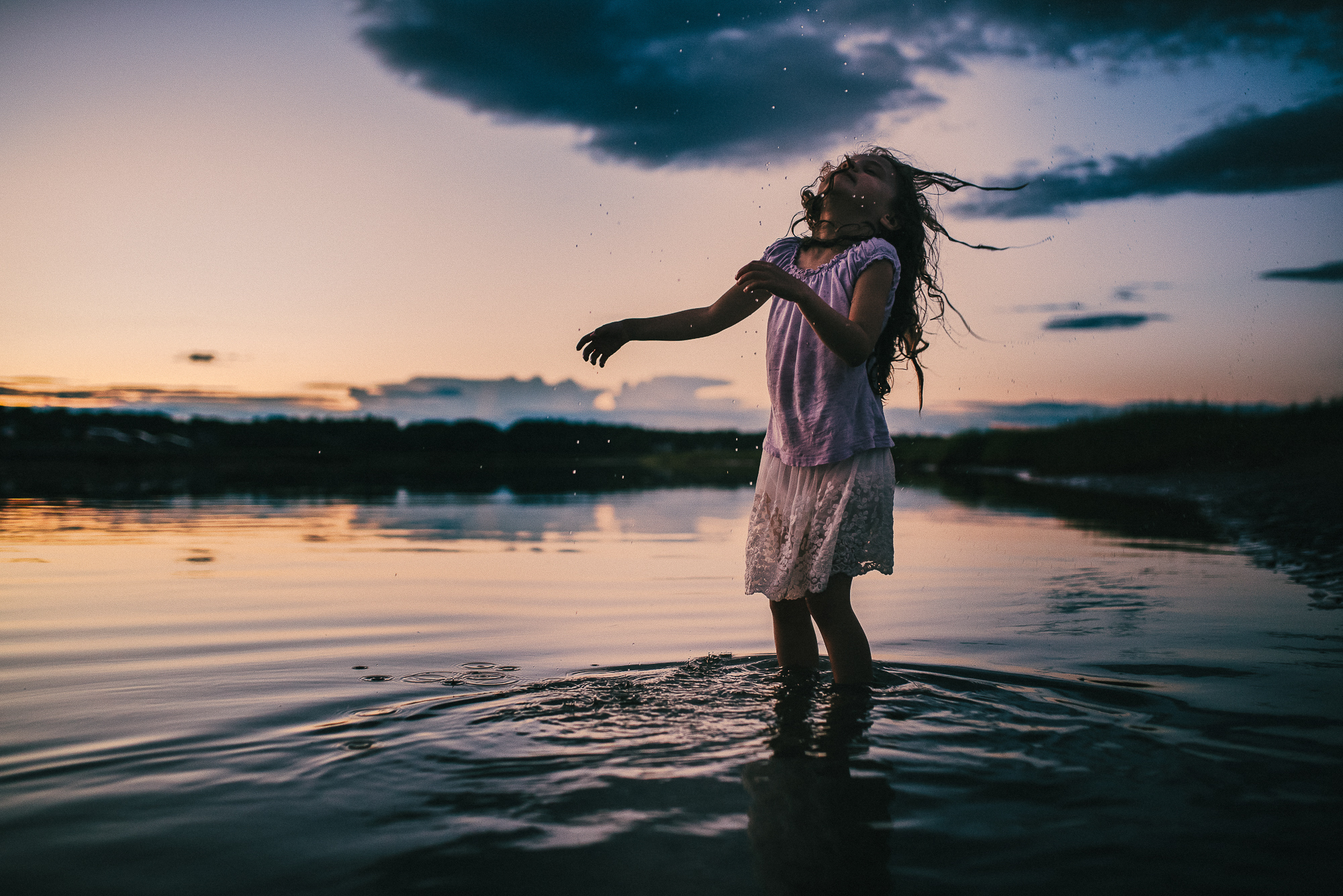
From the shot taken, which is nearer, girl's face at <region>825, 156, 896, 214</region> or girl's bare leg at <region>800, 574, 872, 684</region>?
girl's bare leg at <region>800, 574, 872, 684</region>

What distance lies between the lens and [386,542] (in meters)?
8.34

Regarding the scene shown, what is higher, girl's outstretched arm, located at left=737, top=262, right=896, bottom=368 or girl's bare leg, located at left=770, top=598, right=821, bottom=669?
girl's outstretched arm, located at left=737, top=262, right=896, bottom=368

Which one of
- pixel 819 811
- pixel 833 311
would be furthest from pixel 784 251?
pixel 819 811

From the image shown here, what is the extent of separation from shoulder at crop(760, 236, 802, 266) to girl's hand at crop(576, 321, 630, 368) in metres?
0.60

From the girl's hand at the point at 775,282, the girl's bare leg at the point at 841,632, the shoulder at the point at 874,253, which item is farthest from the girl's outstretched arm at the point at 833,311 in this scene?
the girl's bare leg at the point at 841,632

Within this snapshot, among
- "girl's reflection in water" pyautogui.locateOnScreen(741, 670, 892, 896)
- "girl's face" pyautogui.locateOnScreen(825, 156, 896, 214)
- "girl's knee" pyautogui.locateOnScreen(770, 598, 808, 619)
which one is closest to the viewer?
"girl's reflection in water" pyautogui.locateOnScreen(741, 670, 892, 896)

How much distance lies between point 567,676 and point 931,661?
5.18ft

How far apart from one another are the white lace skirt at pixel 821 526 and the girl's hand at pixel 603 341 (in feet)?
2.40

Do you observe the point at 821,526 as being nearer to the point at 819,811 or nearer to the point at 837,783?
the point at 837,783

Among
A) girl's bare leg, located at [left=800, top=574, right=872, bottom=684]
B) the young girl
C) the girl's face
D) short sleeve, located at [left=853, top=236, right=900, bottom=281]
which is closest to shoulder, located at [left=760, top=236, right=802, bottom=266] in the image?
the young girl

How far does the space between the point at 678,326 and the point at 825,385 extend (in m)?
0.62

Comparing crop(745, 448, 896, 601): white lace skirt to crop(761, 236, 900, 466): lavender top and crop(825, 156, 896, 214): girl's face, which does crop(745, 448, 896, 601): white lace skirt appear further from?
crop(825, 156, 896, 214): girl's face

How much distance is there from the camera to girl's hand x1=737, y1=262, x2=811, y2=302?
2.59 meters

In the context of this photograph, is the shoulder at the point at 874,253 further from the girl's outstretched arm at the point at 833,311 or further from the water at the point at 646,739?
the water at the point at 646,739
